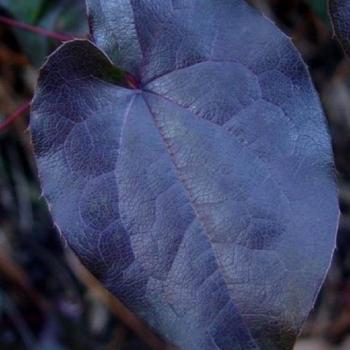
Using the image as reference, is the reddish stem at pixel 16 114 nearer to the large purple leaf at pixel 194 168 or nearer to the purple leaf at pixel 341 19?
the large purple leaf at pixel 194 168

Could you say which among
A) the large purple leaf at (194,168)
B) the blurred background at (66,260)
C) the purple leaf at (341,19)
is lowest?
the blurred background at (66,260)

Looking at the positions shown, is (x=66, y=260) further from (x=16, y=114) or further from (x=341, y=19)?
(x=341, y=19)

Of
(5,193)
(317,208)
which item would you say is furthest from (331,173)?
(5,193)

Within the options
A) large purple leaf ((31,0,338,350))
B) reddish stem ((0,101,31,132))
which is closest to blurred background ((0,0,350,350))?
reddish stem ((0,101,31,132))

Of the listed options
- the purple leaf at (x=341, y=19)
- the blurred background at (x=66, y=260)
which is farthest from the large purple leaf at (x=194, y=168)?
the blurred background at (x=66, y=260)

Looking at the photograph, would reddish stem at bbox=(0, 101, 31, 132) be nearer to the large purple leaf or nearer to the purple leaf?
the large purple leaf

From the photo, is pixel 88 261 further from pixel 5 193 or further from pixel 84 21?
pixel 5 193
